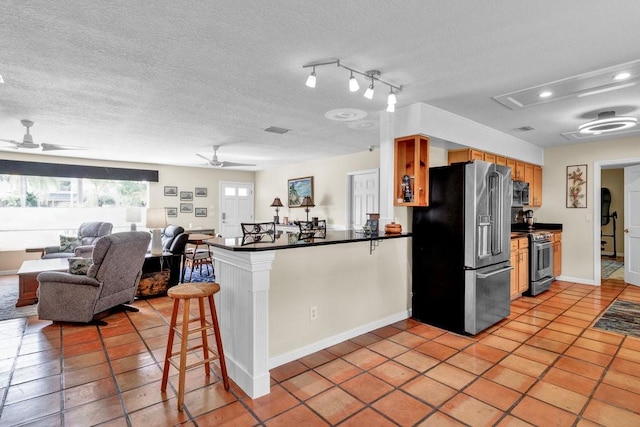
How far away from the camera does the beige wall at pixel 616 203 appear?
7.99m

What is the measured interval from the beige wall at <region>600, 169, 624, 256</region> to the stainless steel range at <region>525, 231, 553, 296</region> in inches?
195

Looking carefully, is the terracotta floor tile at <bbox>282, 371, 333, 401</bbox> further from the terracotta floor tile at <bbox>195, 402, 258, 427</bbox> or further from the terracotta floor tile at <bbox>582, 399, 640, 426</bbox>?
the terracotta floor tile at <bbox>582, 399, 640, 426</bbox>

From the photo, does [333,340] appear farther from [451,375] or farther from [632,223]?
[632,223]

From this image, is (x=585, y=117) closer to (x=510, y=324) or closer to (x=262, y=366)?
(x=510, y=324)

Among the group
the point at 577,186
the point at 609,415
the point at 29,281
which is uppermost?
the point at 577,186

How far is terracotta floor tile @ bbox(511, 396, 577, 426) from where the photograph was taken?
6.21 ft

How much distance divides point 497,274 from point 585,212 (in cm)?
319

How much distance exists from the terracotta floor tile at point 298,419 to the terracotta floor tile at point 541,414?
48.2 inches

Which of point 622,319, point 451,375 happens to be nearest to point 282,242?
point 451,375

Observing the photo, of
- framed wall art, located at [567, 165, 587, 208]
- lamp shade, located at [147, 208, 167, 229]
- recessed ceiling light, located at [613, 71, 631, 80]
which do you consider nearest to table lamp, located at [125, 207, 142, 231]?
lamp shade, located at [147, 208, 167, 229]

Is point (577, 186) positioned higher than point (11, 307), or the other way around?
point (577, 186)

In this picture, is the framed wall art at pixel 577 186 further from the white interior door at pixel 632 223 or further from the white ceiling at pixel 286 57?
the white ceiling at pixel 286 57

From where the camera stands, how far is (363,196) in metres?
6.47

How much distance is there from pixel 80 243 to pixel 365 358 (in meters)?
6.08
